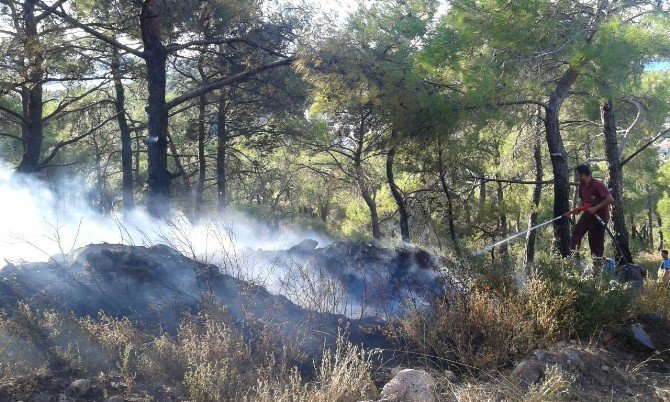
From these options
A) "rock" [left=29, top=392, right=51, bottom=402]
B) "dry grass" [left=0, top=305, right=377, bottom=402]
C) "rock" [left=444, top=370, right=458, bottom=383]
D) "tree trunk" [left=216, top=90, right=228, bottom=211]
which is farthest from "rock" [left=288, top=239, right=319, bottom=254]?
"tree trunk" [left=216, top=90, right=228, bottom=211]

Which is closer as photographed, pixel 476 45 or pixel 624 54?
pixel 624 54

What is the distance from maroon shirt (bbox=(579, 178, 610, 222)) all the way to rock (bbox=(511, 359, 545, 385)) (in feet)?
12.7

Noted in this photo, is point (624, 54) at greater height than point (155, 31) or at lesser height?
lesser

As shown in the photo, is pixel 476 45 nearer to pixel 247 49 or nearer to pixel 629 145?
pixel 247 49

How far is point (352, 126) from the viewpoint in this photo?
17.1 metres

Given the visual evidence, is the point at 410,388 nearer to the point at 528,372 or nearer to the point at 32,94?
the point at 528,372

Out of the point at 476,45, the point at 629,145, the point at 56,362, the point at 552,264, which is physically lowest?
the point at 56,362

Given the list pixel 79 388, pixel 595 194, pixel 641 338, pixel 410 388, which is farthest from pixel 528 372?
pixel 595 194

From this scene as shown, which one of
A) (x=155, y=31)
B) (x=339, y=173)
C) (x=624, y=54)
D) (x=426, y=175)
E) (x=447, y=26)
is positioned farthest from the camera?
(x=339, y=173)

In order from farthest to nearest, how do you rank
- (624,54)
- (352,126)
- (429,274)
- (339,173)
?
1. (339,173)
2. (352,126)
3. (429,274)
4. (624,54)

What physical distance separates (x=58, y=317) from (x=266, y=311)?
1856 millimetres

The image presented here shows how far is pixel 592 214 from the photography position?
763 centimetres

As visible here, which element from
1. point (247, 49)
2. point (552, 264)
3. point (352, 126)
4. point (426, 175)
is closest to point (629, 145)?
point (426, 175)

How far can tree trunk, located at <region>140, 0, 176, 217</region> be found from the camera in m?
10.9
